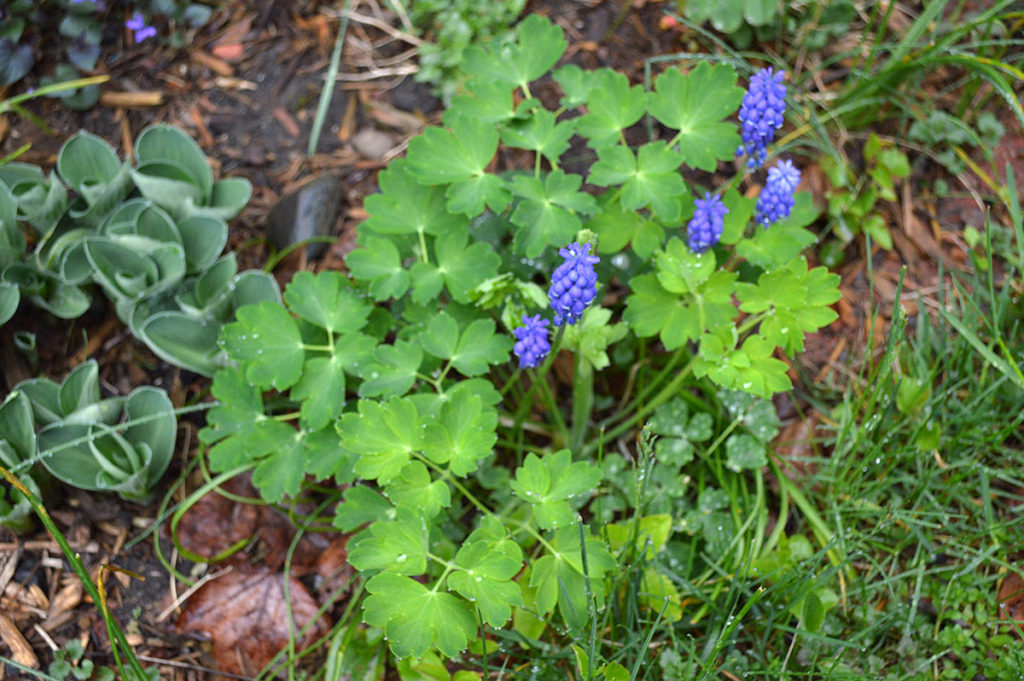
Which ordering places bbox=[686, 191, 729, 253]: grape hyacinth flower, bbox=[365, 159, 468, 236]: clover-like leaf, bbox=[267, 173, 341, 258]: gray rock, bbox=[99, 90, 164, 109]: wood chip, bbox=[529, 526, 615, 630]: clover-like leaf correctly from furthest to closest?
bbox=[99, 90, 164, 109]: wood chip < bbox=[267, 173, 341, 258]: gray rock < bbox=[365, 159, 468, 236]: clover-like leaf < bbox=[686, 191, 729, 253]: grape hyacinth flower < bbox=[529, 526, 615, 630]: clover-like leaf

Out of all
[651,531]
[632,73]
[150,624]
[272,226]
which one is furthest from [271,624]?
[632,73]

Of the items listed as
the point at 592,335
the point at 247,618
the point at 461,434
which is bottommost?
the point at 247,618

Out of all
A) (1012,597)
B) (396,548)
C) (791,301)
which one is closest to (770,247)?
(791,301)

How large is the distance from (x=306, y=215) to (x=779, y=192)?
5.43ft

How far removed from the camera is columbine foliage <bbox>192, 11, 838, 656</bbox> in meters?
2.02

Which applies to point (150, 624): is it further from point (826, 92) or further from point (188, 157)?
point (826, 92)

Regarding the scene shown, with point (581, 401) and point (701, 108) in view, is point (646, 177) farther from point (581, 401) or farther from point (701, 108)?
point (581, 401)

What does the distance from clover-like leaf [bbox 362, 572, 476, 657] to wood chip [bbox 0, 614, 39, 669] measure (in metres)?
1.17

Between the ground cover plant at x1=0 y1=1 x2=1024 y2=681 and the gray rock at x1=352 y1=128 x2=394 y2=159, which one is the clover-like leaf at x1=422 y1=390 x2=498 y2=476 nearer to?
the ground cover plant at x1=0 y1=1 x2=1024 y2=681

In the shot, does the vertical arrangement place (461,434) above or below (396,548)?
Answer: above

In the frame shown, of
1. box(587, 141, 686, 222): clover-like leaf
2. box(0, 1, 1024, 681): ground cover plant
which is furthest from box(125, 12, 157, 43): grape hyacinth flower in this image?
box(587, 141, 686, 222): clover-like leaf

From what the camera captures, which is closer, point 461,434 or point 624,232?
point 461,434

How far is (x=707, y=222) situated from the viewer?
2.19 meters

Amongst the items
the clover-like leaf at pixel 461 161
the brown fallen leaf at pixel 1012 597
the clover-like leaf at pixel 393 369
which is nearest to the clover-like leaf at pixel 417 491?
the clover-like leaf at pixel 393 369
